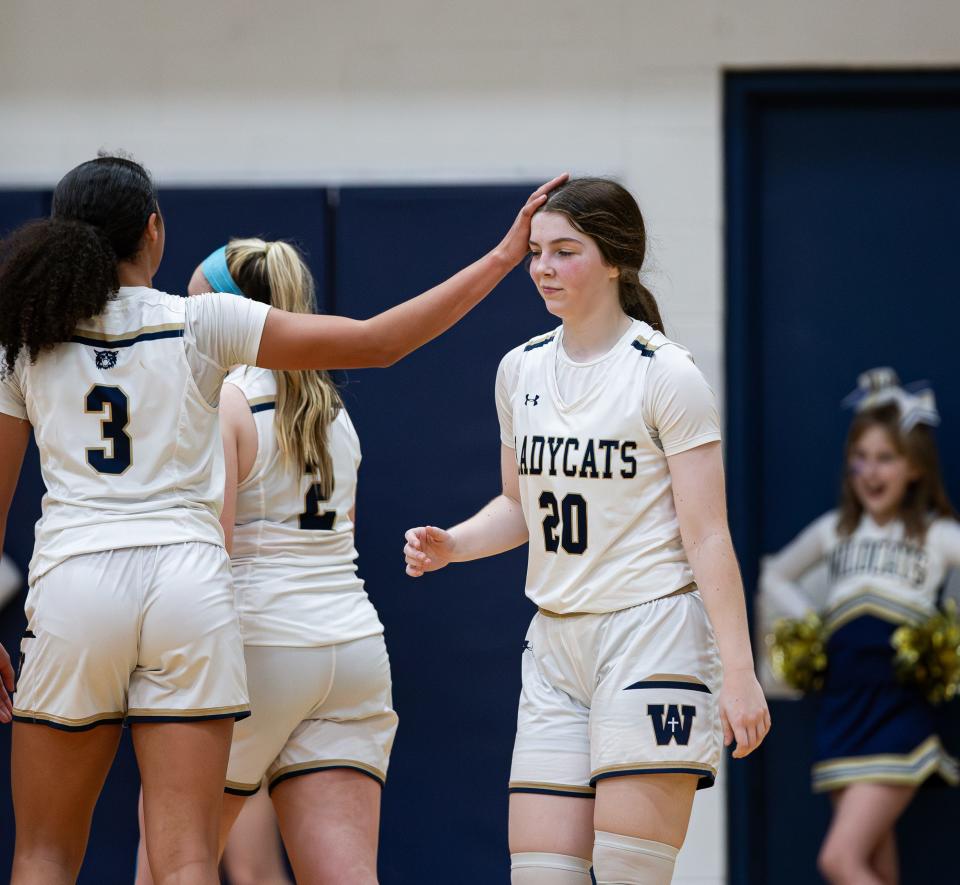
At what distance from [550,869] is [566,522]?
617 mm

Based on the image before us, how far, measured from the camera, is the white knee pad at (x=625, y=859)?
7.86 ft

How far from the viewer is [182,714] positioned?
2.38 meters

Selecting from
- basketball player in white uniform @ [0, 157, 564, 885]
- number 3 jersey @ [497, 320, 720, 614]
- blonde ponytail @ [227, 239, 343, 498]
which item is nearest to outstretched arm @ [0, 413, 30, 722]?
basketball player in white uniform @ [0, 157, 564, 885]

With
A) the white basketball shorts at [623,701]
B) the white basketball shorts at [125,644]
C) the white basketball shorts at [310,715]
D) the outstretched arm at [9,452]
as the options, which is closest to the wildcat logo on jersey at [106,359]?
the outstretched arm at [9,452]

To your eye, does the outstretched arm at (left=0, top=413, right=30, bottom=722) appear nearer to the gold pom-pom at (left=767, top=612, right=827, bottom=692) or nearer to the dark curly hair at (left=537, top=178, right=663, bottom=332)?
the dark curly hair at (left=537, top=178, right=663, bottom=332)

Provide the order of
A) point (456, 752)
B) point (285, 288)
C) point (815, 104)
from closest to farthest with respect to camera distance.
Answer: point (285, 288) → point (456, 752) → point (815, 104)

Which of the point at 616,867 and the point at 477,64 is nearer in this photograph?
the point at 616,867

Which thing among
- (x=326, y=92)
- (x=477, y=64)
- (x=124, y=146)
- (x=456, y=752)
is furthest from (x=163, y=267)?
(x=456, y=752)

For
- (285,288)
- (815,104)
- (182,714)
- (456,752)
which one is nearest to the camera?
(182,714)

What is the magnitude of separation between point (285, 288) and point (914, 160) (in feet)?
8.22

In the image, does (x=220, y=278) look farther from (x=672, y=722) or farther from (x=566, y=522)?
(x=672, y=722)

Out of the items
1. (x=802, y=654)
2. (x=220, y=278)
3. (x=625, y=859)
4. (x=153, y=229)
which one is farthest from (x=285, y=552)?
(x=802, y=654)

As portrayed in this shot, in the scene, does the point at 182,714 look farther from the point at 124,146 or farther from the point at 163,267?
the point at 124,146

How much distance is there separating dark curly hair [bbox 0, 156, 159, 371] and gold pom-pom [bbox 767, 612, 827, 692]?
270 centimetres
